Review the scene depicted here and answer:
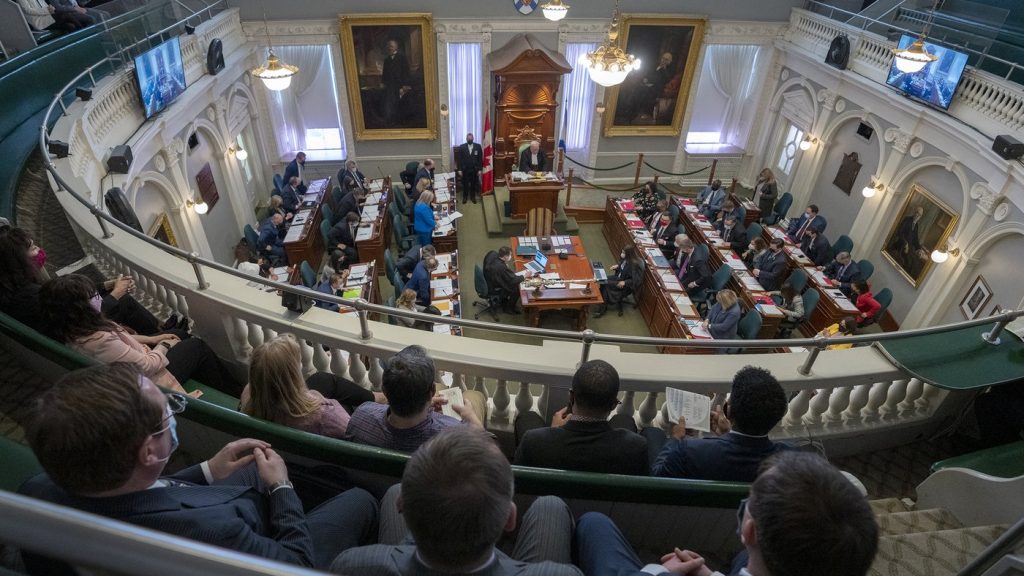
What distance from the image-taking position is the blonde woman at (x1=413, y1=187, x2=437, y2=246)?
31.8ft

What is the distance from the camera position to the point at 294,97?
12328 mm

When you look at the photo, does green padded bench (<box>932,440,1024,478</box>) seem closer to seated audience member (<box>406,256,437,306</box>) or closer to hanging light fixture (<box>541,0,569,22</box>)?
seated audience member (<box>406,256,437,306</box>)

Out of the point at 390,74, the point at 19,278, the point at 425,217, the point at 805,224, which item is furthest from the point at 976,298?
the point at 390,74

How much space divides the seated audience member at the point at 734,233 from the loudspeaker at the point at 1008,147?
3.81 meters

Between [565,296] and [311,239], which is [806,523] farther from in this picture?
[311,239]

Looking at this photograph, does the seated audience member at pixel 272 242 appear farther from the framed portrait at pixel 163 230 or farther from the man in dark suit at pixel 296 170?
the man in dark suit at pixel 296 170

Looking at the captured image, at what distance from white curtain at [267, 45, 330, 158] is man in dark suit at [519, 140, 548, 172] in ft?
15.7

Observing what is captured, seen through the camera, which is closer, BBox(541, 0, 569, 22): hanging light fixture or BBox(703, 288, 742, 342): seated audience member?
BBox(703, 288, 742, 342): seated audience member

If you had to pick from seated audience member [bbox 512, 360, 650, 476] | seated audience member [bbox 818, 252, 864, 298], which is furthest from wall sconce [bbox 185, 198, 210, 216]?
seated audience member [bbox 818, 252, 864, 298]

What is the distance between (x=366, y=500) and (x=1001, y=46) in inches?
450

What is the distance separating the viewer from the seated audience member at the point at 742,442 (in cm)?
240

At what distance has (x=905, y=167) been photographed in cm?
925

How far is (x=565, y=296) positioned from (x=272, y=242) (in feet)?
17.2

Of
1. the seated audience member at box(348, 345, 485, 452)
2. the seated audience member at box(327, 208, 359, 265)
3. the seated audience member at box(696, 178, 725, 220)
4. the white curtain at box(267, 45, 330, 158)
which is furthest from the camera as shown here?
the white curtain at box(267, 45, 330, 158)
